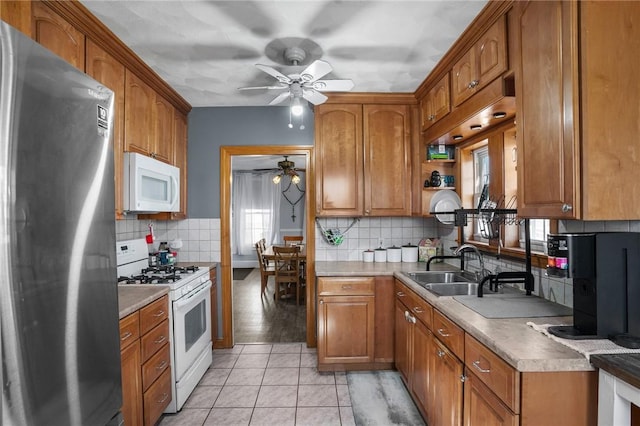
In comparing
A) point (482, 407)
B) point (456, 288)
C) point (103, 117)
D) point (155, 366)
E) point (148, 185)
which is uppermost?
point (103, 117)

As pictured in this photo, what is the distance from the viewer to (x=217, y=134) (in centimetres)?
343

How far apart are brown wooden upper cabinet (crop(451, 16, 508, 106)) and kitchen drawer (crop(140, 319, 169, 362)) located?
2432 millimetres

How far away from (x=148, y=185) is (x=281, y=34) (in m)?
1.42

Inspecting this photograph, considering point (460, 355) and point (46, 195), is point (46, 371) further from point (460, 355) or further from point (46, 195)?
point (460, 355)

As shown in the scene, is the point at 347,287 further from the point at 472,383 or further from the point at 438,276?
the point at 472,383

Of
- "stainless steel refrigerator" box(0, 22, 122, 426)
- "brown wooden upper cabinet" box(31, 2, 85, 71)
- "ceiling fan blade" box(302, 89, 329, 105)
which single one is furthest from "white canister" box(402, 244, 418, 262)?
"brown wooden upper cabinet" box(31, 2, 85, 71)

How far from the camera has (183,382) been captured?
7.84 ft

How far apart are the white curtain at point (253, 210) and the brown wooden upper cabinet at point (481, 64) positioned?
575 cm

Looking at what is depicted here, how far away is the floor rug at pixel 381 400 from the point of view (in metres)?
2.19

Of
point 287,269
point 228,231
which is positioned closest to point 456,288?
point 228,231

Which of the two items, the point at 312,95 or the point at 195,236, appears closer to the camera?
the point at 312,95

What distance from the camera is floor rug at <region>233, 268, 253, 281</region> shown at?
267 inches

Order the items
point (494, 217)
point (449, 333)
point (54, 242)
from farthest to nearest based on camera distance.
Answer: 1. point (494, 217)
2. point (449, 333)
3. point (54, 242)

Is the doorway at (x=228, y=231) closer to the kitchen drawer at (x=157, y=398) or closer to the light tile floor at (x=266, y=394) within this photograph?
the light tile floor at (x=266, y=394)
